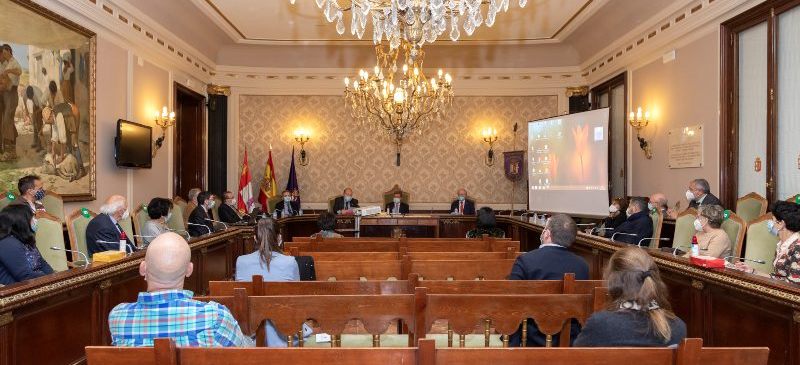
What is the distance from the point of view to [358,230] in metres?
10.1

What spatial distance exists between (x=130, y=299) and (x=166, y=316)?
2.63 m

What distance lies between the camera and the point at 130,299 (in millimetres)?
4309

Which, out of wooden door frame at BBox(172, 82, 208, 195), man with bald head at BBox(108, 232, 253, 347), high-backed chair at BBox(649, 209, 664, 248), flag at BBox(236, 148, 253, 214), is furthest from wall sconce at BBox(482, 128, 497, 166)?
man with bald head at BBox(108, 232, 253, 347)

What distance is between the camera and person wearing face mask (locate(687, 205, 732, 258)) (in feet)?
15.0

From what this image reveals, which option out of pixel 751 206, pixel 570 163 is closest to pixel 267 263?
pixel 751 206

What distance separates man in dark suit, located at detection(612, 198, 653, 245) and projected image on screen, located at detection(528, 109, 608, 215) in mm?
2520

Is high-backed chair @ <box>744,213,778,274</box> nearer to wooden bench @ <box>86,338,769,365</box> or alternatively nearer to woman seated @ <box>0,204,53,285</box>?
wooden bench @ <box>86,338,769,365</box>

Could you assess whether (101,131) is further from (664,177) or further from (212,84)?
(664,177)

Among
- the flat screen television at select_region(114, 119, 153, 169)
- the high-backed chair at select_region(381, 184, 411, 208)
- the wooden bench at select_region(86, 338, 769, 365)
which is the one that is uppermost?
the flat screen television at select_region(114, 119, 153, 169)

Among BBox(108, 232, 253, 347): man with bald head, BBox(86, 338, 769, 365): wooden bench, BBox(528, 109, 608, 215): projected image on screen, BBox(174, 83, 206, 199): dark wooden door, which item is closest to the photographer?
BBox(86, 338, 769, 365): wooden bench

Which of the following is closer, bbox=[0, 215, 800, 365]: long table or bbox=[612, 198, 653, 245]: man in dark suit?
bbox=[0, 215, 800, 365]: long table

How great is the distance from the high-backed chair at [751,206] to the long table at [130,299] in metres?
2.27

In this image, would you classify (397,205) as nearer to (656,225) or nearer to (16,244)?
(656,225)

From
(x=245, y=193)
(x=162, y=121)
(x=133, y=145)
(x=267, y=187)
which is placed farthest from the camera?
(x=267, y=187)
